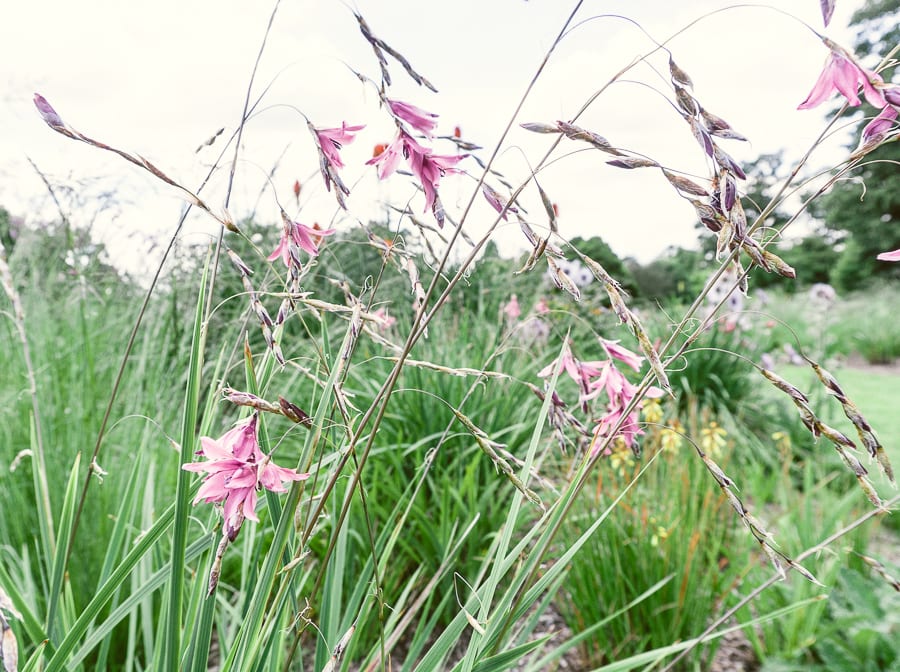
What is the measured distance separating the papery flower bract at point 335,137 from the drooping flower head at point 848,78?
529 mm

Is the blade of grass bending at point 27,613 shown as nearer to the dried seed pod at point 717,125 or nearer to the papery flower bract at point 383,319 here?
the papery flower bract at point 383,319

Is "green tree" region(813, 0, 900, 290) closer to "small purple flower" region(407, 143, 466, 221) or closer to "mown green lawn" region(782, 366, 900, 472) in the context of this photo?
"mown green lawn" region(782, 366, 900, 472)

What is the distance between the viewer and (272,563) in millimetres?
875

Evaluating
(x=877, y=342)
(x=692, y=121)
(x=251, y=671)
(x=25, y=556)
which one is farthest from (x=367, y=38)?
(x=877, y=342)

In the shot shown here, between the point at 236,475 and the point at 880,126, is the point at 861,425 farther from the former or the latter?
the point at 236,475

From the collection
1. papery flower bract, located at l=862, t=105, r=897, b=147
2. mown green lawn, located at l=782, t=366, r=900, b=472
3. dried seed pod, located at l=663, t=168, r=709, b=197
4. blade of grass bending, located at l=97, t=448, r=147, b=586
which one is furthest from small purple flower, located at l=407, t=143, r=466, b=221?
mown green lawn, located at l=782, t=366, r=900, b=472

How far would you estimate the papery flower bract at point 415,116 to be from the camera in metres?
0.76

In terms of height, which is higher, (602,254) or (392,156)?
(602,254)

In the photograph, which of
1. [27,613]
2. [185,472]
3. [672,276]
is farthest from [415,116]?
[672,276]

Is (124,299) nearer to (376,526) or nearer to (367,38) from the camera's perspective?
(376,526)

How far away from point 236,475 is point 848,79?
794mm

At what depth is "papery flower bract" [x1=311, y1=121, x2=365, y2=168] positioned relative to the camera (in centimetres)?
80

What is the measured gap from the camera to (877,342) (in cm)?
1044

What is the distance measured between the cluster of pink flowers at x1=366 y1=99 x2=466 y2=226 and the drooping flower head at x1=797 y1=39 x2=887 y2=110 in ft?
1.33
